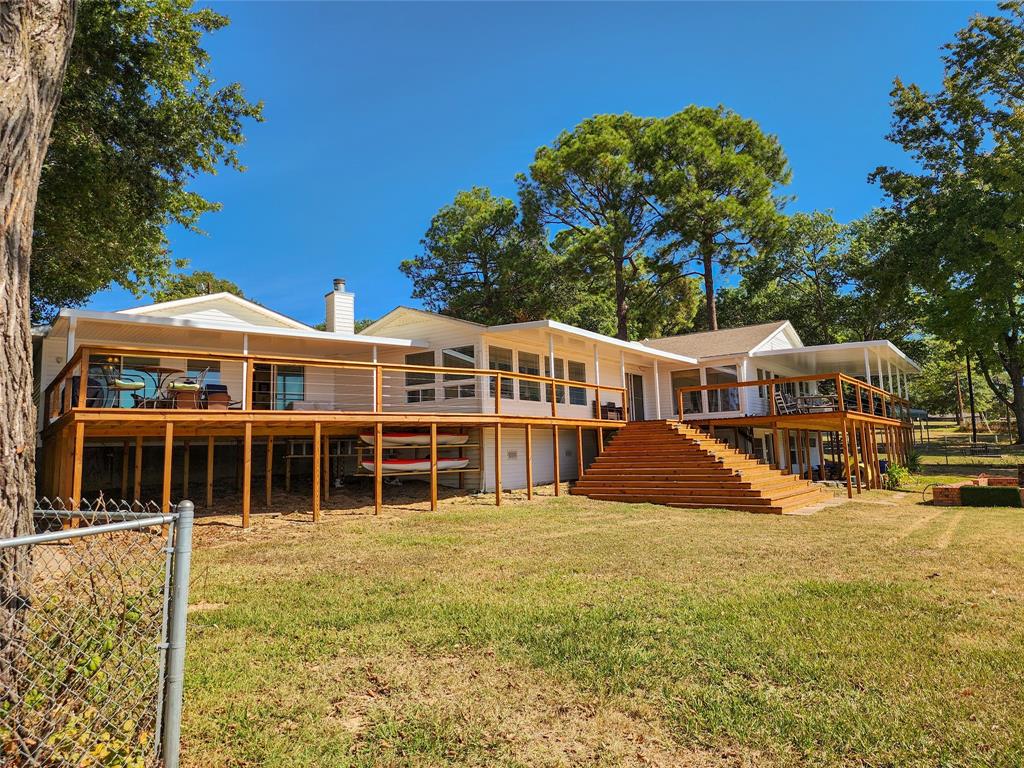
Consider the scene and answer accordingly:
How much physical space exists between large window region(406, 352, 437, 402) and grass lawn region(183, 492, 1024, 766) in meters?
9.05

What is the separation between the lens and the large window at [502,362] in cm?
1598

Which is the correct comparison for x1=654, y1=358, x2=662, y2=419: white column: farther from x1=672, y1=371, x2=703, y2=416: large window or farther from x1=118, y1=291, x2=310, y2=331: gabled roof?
x1=118, y1=291, x2=310, y2=331: gabled roof

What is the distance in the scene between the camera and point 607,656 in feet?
13.4

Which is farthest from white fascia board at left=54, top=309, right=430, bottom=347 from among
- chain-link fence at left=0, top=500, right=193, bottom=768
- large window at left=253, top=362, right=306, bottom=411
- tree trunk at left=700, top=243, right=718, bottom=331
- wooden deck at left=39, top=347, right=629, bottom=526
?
tree trunk at left=700, top=243, right=718, bottom=331

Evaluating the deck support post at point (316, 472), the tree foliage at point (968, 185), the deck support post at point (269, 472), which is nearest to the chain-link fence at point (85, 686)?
the deck support post at point (316, 472)

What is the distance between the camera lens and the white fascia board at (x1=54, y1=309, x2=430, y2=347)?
11.4m

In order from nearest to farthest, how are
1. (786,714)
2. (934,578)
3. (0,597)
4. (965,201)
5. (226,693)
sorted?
(0,597)
(786,714)
(226,693)
(934,578)
(965,201)

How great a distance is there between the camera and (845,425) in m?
15.4

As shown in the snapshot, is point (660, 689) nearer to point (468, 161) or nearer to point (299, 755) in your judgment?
point (299, 755)

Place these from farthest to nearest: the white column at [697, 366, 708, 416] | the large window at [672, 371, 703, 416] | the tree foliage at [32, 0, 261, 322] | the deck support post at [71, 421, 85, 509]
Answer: the large window at [672, 371, 703, 416] → the white column at [697, 366, 708, 416] → the tree foliage at [32, 0, 261, 322] → the deck support post at [71, 421, 85, 509]

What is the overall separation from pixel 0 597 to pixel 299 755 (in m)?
1.58

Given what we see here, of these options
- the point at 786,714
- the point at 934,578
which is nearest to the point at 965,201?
the point at 934,578

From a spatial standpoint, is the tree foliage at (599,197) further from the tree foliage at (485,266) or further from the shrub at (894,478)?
the shrub at (894,478)

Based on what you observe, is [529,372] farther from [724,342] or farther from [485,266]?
[485,266]
